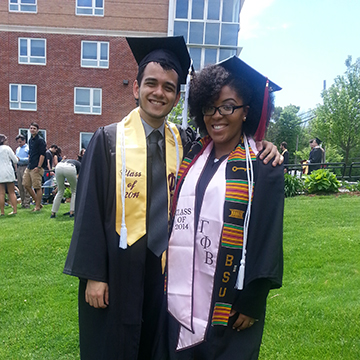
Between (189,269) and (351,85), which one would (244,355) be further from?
(351,85)

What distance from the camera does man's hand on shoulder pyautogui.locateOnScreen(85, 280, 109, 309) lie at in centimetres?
169

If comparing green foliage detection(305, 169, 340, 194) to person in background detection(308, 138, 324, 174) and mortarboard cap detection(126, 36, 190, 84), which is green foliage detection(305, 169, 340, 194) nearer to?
person in background detection(308, 138, 324, 174)

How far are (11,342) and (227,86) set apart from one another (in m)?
2.61

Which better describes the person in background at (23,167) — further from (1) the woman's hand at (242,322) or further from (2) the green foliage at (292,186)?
(1) the woman's hand at (242,322)

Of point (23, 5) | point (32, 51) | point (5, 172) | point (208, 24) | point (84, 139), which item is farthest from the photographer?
point (84, 139)

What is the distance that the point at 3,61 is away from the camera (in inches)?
Result: 699

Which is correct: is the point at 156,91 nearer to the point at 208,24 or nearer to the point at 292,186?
the point at 292,186

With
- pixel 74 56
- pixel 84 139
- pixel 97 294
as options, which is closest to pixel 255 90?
pixel 97 294

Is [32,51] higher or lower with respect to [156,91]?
higher

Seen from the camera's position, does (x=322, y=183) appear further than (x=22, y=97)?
No

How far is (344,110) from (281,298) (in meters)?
19.6

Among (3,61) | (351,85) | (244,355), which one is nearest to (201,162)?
(244,355)

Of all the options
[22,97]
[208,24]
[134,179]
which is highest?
[208,24]

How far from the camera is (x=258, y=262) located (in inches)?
59.0
